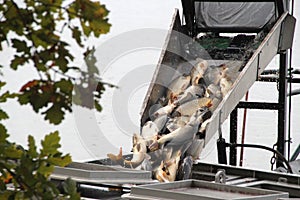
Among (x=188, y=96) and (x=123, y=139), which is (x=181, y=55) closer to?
(x=188, y=96)

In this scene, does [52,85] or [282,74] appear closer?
[52,85]

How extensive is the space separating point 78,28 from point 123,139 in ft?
17.0

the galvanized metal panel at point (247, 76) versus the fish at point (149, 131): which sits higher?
the galvanized metal panel at point (247, 76)

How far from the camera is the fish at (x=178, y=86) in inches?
138

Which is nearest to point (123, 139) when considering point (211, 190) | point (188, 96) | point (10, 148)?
point (188, 96)

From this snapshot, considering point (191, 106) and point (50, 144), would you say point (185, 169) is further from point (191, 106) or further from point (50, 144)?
point (50, 144)

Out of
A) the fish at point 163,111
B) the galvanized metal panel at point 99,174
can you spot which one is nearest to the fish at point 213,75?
the fish at point 163,111

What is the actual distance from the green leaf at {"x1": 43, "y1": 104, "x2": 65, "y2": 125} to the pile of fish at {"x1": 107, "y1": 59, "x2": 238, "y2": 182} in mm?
2361

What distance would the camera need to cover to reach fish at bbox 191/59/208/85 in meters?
3.59

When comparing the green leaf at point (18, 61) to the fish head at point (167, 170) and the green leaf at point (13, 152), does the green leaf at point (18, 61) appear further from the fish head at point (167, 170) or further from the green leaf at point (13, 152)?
the fish head at point (167, 170)

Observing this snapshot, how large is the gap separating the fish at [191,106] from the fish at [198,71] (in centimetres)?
18

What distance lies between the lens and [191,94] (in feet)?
11.4

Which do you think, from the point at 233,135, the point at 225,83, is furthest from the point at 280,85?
the point at 225,83

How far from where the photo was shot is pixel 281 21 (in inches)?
151
